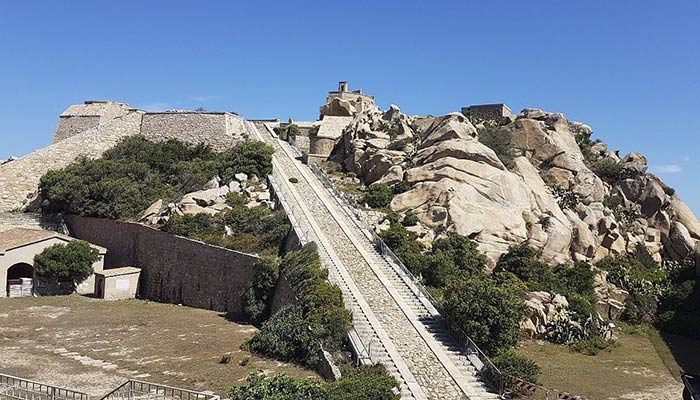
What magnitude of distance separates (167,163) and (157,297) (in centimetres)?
1467

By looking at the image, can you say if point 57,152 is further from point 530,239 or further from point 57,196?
point 530,239

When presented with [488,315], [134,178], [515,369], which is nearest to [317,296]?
[488,315]

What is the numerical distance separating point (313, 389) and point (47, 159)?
40058 mm

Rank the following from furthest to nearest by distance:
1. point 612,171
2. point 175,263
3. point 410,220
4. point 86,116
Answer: point 86,116 < point 612,171 < point 175,263 < point 410,220

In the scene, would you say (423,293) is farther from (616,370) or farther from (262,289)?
(616,370)

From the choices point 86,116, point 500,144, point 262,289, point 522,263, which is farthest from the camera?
point 86,116

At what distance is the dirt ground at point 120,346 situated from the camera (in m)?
19.5

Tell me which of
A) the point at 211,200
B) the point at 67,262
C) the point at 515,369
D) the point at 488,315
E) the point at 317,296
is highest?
the point at 211,200

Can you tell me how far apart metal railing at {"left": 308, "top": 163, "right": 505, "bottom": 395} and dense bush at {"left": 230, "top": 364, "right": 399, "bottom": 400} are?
3.81m

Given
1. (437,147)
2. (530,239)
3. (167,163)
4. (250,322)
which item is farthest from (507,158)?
(167,163)

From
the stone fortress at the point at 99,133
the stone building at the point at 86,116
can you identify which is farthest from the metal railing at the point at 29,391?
the stone building at the point at 86,116

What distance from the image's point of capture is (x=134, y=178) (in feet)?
Answer: 146

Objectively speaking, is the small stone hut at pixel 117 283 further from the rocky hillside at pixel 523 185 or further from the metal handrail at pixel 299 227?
the rocky hillside at pixel 523 185

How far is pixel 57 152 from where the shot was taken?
155 ft
